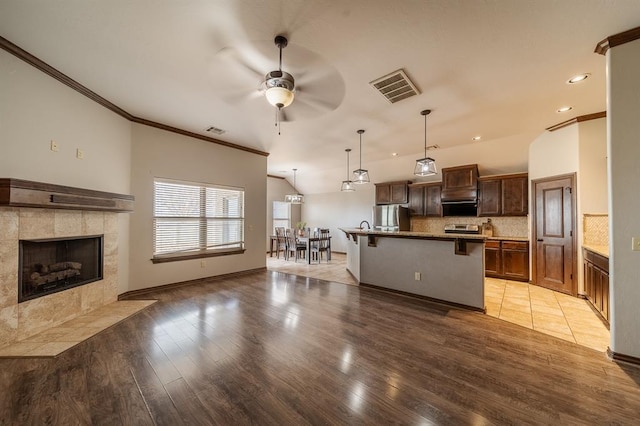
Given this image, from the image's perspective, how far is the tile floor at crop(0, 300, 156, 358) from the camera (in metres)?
2.38

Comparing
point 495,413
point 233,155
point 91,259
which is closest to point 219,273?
point 91,259

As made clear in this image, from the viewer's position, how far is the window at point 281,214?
32.0 ft

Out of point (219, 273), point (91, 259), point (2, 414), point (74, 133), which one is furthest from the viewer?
point (219, 273)

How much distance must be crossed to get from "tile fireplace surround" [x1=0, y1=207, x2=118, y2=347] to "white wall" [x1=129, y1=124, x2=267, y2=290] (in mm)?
473

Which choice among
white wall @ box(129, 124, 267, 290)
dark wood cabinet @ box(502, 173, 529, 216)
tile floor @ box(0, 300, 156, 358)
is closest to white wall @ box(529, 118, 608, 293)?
dark wood cabinet @ box(502, 173, 529, 216)

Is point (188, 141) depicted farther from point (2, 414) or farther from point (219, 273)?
point (2, 414)

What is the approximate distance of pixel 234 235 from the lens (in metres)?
5.68

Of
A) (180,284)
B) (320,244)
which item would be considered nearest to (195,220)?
(180,284)

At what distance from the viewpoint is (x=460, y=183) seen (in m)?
6.07

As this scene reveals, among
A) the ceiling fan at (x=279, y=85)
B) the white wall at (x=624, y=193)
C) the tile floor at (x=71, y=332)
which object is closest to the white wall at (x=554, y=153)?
the white wall at (x=624, y=193)

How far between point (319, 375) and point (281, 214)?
8.24m

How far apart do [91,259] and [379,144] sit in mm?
5404

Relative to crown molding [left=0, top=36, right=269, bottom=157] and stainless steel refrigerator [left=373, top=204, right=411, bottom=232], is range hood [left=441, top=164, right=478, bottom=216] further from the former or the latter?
crown molding [left=0, top=36, right=269, bottom=157]

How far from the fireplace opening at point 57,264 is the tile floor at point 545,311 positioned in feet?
12.7
